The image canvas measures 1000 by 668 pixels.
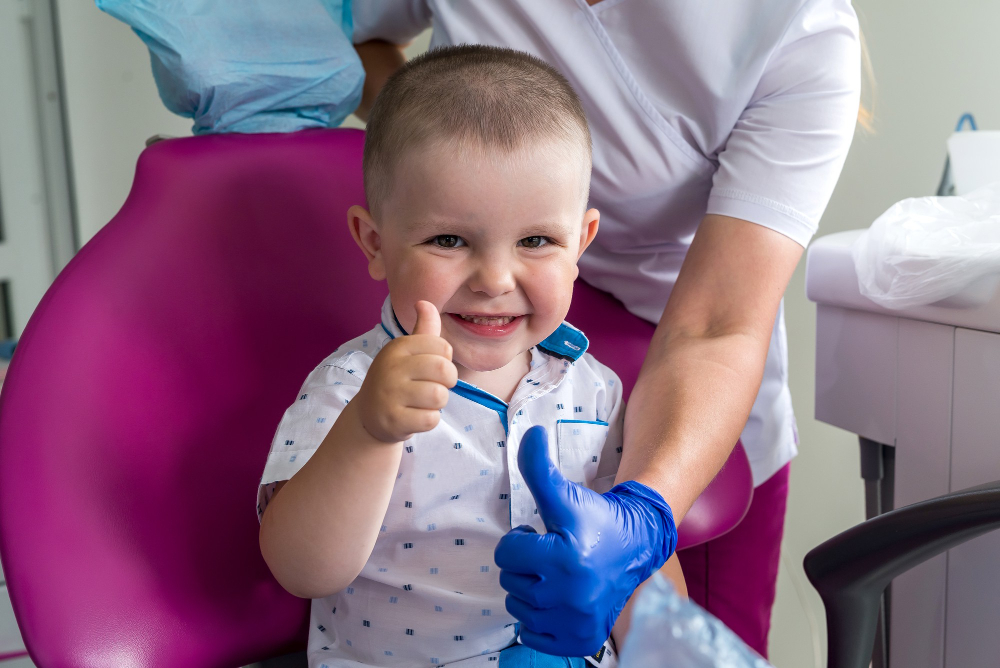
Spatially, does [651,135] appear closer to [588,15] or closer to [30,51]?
[588,15]

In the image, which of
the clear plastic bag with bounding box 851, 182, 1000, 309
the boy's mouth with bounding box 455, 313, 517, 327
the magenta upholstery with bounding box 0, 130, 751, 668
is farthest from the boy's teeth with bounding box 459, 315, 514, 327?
the clear plastic bag with bounding box 851, 182, 1000, 309

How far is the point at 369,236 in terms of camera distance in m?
0.70

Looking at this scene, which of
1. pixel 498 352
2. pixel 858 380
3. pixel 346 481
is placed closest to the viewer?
pixel 346 481

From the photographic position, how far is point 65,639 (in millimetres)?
591

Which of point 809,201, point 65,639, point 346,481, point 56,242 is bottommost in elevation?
point 56,242

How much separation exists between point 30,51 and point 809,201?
1550 millimetres

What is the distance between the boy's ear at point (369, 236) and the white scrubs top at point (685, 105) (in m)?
0.30

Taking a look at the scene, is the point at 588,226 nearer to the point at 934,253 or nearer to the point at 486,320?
the point at 486,320

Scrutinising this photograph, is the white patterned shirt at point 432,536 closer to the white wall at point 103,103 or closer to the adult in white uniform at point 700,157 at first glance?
the adult in white uniform at point 700,157

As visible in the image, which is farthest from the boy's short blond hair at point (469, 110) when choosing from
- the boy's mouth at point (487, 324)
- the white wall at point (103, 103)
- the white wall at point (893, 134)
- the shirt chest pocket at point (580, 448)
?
the white wall at point (103, 103)

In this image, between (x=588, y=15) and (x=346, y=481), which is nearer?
(x=346, y=481)

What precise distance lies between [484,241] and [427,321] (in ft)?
0.31

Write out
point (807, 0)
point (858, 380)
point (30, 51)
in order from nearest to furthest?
point (807, 0), point (858, 380), point (30, 51)

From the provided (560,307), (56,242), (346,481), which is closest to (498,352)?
(560,307)
